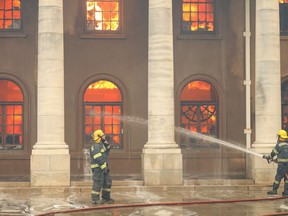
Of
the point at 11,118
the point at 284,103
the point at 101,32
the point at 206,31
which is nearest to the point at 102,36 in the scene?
the point at 101,32

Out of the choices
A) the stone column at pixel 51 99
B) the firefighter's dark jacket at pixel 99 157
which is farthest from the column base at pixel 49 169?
the firefighter's dark jacket at pixel 99 157

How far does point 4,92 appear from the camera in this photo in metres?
28.4

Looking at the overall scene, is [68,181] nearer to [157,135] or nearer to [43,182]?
[43,182]

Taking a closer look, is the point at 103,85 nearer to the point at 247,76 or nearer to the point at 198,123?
the point at 198,123

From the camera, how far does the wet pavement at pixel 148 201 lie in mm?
18547

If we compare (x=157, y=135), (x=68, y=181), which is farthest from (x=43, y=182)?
(x=157, y=135)

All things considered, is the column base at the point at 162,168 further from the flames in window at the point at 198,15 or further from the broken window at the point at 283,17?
the broken window at the point at 283,17

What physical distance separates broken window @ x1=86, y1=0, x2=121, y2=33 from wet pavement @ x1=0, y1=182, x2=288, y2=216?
7164mm

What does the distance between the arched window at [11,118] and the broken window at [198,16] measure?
23.2 feet

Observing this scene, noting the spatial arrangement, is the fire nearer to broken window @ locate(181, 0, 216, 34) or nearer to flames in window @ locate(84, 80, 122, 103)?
flames in window @ locate(84, 80, 122, 103)

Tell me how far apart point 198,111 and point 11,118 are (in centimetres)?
736

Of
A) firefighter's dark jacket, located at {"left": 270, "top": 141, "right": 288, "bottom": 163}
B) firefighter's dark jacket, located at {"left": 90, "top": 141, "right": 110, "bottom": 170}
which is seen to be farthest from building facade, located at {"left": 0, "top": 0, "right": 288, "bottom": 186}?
firefighter's dark jacket, located at {"left": 90, "top": 141, "right": 110, "bottom": 170}

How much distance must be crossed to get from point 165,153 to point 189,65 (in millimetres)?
5461

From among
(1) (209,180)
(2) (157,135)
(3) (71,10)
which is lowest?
(1) (209,180)
